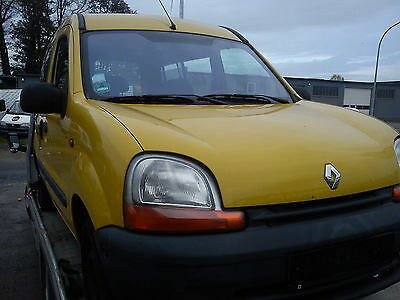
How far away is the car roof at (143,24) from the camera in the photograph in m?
2.74

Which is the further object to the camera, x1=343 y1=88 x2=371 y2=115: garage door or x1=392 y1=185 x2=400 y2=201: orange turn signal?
x1=343 y1=88 x2=371 y2=115: garage door

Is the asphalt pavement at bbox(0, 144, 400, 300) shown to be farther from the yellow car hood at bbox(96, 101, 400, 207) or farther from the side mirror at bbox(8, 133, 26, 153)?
the yellow car hood at bbox(96, 101, 400, 207)

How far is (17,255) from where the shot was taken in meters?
3.72

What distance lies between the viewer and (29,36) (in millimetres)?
34594

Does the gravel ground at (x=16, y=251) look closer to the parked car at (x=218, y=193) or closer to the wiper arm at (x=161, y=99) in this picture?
the parked car at (x=218, y=193)

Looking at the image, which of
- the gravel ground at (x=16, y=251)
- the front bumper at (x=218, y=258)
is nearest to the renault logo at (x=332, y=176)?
the front bumper at (x=218, y=258)

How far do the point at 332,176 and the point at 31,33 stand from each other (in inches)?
1477

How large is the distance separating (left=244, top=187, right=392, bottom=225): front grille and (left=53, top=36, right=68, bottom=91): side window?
5.22 ft

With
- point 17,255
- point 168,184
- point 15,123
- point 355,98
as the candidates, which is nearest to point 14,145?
point 17,255

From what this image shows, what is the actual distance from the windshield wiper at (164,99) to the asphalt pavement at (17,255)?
1.68 meters

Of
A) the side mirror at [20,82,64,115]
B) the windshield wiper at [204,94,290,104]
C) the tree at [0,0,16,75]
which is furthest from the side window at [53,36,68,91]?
the tree at [0,0,16,75]

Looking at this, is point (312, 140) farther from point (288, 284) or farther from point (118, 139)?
point (118, 139)

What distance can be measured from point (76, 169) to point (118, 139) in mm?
482

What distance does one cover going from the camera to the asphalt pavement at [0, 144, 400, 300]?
9.65ft
